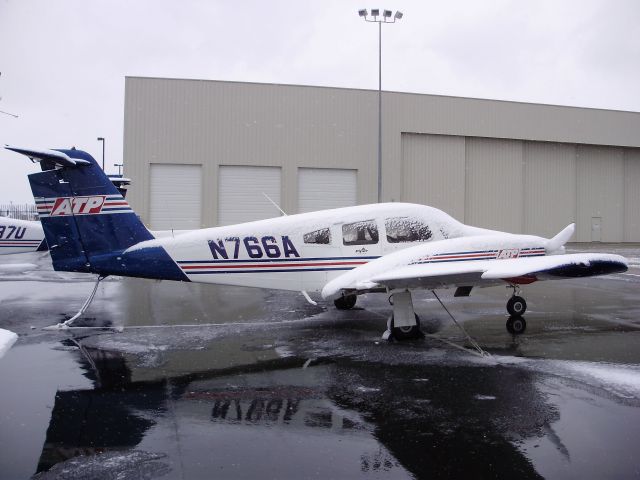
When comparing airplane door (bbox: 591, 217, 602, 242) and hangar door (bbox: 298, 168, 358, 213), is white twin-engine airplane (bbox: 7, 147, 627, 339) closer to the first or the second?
hangar door (bbox: 298, 168, 358, 213)

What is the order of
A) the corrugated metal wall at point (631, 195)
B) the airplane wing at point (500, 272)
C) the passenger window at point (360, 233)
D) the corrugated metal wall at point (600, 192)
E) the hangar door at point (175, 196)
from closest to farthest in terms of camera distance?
1. the airplane wing at point (500, 272)
2. the passenger window at point (360, 233)
3. the hangar door at point (175, 196)
4. the corrugated metal wall at point (600, 192)
5. the corrugated metal wall at point (631, 195)

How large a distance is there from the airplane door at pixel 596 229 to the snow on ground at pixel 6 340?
38994 mm

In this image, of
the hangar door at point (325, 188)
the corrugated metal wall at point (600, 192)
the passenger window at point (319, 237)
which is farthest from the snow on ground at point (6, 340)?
the corrugated metal wall at point (600, 192)

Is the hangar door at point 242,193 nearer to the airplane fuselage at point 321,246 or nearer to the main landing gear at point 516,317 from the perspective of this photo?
the airplane fuselage at point 321,246

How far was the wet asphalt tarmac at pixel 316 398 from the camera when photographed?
13.7 feet

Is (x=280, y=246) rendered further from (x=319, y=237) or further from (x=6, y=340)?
(x=6, y=340)

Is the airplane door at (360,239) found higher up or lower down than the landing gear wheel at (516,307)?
higher up

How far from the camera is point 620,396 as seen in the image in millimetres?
5742

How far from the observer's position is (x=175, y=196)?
102 feet

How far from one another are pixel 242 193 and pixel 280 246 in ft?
75.8

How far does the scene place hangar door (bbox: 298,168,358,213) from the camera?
1283 inches

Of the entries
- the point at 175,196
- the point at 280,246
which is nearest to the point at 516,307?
the point at 280,246

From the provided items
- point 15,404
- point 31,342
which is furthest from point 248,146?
point 15,404

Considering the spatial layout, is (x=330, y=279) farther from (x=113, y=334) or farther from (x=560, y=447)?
(x=560, y=447)
